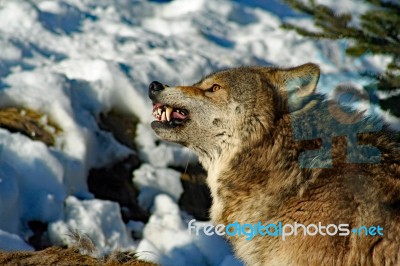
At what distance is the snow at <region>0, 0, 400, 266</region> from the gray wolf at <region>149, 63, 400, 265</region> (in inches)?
62.8

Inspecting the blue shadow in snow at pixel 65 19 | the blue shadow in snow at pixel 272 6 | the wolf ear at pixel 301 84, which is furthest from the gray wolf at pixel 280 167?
the blue shadow in snow at pixel 272 6

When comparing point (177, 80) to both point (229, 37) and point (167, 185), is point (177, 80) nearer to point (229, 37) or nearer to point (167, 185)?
point (167, 185)

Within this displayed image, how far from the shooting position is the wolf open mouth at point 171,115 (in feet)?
16.3

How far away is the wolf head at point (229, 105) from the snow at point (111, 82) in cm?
152

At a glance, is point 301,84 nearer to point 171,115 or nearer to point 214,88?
point 214,88

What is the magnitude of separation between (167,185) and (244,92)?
148 inches

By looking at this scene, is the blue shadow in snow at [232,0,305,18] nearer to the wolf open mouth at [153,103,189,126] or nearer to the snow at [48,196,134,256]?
the snow at [48,196,134,256]

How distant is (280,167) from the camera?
4520 mm

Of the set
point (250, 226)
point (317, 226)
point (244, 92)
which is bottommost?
point (250, 226)

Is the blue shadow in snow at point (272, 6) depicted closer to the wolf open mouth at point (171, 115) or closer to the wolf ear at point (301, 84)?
the wolf open mouth at point (171, 115)

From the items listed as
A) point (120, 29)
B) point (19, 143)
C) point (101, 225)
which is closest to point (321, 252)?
point (101, 225)

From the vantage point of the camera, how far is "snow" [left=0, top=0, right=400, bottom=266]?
6.92 meters

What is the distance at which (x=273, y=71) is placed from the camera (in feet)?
16.1

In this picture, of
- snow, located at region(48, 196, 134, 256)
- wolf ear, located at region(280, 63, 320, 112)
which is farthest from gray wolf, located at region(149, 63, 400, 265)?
snow, located at region(48, 196, 134, 256)
